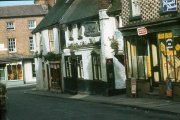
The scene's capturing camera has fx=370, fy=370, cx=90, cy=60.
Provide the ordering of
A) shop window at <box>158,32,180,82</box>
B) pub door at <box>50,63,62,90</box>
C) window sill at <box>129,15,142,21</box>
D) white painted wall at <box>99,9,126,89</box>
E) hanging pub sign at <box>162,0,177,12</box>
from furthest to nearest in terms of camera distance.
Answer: pub door at <box>50,63,62,90</box>
white painted wall at <box>99,9,126,89</box>
window sill at <box>129,15,142,21</box>
shop window at <box>158,32,180,82</box>
hanging pub sign at <box>162,0,177,12</box>

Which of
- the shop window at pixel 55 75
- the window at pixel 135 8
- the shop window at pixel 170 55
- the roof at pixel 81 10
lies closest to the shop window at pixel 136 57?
the window at pixel 135 8

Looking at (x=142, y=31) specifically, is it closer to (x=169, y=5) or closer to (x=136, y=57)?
(x=136, y=57)

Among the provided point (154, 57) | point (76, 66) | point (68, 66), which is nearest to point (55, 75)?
point (68, 66)

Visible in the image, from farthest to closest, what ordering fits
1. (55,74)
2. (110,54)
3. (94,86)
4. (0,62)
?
(0,62), (55,74), (94,86), (110,54)

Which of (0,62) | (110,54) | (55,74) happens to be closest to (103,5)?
(110,54)

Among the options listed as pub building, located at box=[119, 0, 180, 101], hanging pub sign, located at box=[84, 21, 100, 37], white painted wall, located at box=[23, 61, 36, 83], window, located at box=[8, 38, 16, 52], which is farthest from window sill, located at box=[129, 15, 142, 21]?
window, located at box=[8, 38, 16, 52]

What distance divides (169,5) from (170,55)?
2.58 meters

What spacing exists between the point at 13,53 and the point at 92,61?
31.0m

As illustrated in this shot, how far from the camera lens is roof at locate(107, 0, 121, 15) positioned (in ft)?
80.6

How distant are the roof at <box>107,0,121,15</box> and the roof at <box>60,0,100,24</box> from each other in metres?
1.43

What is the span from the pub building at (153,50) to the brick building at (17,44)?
36351 mm

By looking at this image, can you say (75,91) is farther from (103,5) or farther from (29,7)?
(29,7)

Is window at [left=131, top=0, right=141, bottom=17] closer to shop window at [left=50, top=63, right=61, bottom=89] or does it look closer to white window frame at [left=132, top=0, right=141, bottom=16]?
white window frame at [left=132, top=0, right=141, bottom=16]

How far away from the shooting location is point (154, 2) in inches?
762
